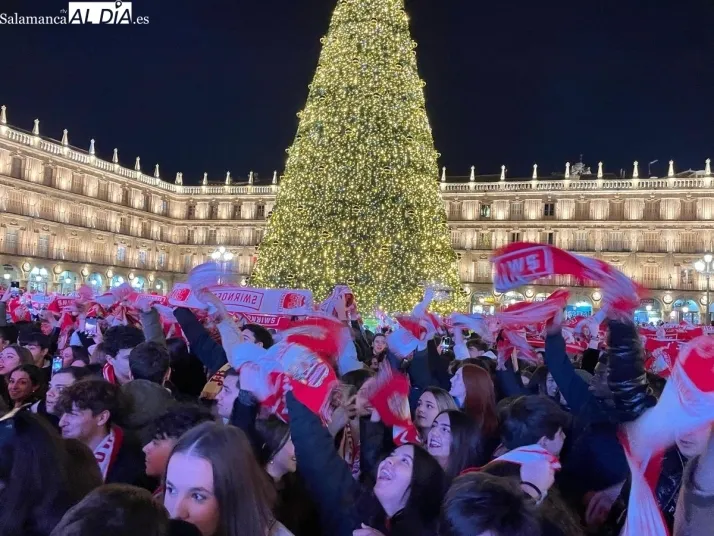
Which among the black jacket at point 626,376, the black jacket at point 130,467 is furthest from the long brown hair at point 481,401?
the black jacket at point 130,467

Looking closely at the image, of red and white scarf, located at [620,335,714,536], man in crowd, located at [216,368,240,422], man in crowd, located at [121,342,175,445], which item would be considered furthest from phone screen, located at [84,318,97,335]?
red and white scarf, located at [620,335,714,536]

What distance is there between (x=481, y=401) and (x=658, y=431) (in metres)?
1.94

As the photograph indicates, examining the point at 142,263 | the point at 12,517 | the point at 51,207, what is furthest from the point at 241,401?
the point at 142,263

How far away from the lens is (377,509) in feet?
8.86

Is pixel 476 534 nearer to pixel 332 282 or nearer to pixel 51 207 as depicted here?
pixel 332 282

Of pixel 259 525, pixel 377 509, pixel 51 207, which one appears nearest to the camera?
pixel 259 525

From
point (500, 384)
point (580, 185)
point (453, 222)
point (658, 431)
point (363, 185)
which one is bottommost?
point (500, 384)

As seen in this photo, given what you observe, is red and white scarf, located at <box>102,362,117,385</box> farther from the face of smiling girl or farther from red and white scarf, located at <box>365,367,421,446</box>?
the face of smiling girl

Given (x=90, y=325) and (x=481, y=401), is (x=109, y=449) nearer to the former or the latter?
(x=481, y=401)

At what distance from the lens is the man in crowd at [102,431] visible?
3.15m

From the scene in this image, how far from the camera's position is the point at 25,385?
448cm

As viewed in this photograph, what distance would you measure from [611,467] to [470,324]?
384 cm

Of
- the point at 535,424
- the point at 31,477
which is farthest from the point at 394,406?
the point at 31,477

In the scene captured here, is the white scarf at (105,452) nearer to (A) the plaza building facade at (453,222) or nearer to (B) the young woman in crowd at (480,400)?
(B) the young woman in crowd at (480,400)
